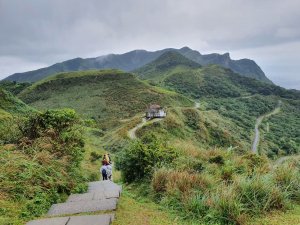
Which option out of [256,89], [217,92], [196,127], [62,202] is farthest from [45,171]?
[256,89]

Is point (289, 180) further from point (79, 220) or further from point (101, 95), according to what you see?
point (101, 95)

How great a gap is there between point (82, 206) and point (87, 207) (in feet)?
0.55

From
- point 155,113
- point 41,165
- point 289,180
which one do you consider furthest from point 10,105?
point 155,113

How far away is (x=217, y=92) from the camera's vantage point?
Result: 14438cm

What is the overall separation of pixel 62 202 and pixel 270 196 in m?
5.01

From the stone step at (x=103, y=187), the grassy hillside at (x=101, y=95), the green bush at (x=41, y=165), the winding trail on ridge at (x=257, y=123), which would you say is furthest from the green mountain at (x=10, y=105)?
the winding trail on ridge at (x=257, y=123)

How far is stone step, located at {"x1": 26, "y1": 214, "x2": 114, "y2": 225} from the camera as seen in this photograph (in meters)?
6.60

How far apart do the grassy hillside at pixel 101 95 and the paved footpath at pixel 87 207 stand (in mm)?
61258

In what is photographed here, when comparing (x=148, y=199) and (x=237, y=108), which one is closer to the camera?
(x=148, y=199)

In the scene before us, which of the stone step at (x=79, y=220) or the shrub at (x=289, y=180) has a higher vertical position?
the stone step at (x=79, y=220)

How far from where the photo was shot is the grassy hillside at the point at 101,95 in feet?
266

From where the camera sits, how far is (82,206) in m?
7.83

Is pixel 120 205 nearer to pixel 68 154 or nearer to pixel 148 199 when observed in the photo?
pixel 148 199

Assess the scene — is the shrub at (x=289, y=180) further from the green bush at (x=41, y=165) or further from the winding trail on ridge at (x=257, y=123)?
the winding trail on ridge at (x=257, y=123)
